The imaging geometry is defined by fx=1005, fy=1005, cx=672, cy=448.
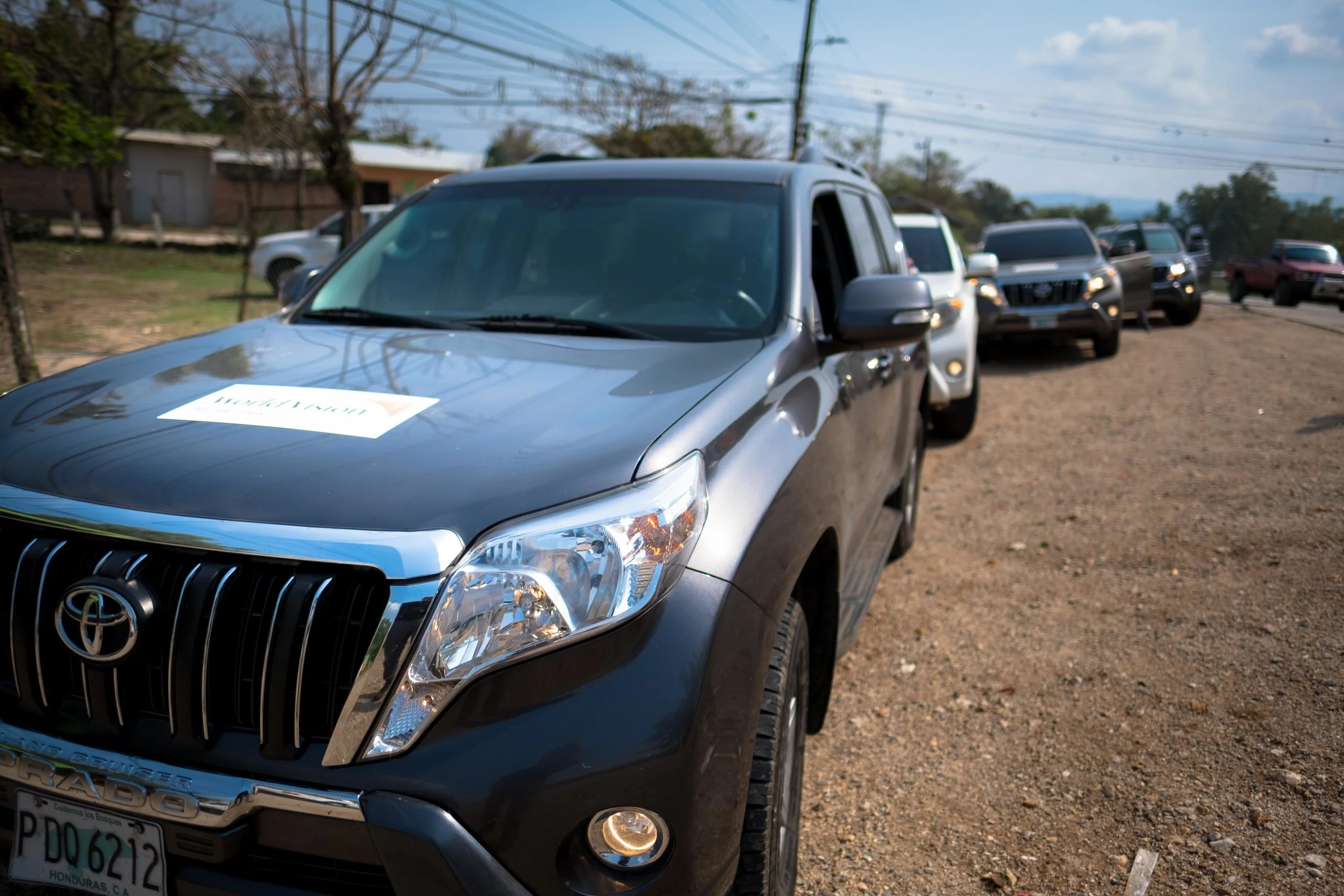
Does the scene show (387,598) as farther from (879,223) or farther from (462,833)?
(879,223)

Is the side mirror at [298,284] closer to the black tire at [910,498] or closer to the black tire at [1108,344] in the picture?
the black tire at [910,498]

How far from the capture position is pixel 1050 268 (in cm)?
1219

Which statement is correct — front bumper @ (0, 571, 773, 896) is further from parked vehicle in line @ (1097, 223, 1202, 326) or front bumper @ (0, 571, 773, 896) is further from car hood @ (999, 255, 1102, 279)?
parked vehicle in line @ (1097, 223, 1202, 326)

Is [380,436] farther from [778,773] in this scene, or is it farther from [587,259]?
[587,259]

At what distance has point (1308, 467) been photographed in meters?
6.03

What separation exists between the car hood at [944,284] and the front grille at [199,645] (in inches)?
261

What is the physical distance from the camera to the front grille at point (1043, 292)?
38.8 ft

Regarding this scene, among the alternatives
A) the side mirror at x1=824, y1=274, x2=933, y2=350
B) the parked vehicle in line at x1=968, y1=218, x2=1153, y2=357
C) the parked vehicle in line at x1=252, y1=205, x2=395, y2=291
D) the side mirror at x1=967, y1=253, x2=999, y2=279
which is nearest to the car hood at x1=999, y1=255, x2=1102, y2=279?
the parked vehicle in line at x1=968, y1=218, x2=1153, y2=357

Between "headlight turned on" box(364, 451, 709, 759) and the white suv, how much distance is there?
5.18 m

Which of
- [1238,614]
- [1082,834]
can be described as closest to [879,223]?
[1238,614]

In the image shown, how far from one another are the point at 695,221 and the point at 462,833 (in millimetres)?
2180

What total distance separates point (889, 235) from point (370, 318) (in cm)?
250

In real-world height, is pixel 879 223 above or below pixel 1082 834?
above

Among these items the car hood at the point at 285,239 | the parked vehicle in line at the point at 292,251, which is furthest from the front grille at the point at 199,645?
the car hood at the point at 285,239
